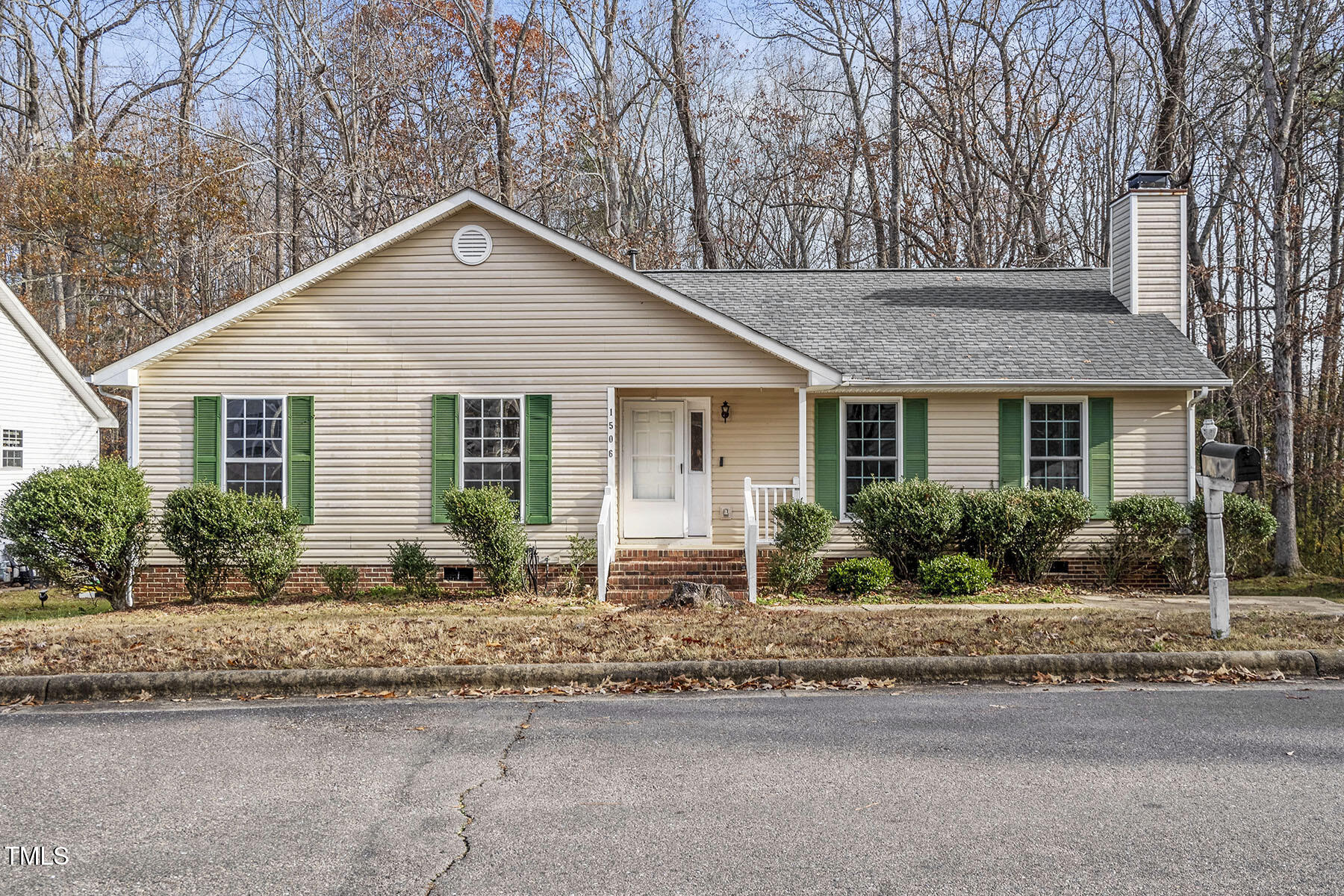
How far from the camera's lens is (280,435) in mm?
13164

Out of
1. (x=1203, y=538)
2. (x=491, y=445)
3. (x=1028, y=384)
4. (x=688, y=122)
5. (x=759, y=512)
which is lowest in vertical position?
(x=1203, y=538)

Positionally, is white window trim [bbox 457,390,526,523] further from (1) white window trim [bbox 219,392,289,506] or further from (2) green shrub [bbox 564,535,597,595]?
(1) white window trim [bbox 219,392,289,506]

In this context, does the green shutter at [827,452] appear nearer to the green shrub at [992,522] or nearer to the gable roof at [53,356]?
the green shrub at [992,522]

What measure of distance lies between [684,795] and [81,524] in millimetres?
9879

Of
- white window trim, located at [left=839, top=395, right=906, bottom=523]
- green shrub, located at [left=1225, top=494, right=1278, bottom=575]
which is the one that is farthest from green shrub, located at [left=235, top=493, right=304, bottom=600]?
green shrub, located at [left=1225, top=494, right=1278, bottom=575]

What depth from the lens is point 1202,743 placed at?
5.58 m

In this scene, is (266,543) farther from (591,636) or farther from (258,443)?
(591,636)

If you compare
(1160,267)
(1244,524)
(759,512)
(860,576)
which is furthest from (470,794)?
(1160,267)

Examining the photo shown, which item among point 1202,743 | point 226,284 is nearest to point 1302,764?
point 1202,743

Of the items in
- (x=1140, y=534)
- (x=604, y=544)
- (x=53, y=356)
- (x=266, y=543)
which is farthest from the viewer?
(x=53, y=356)

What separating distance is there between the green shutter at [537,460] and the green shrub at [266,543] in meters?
2.93

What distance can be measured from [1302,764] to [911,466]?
895cm

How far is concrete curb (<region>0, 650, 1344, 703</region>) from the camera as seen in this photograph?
7.00m

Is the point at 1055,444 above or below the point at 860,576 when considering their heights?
above
